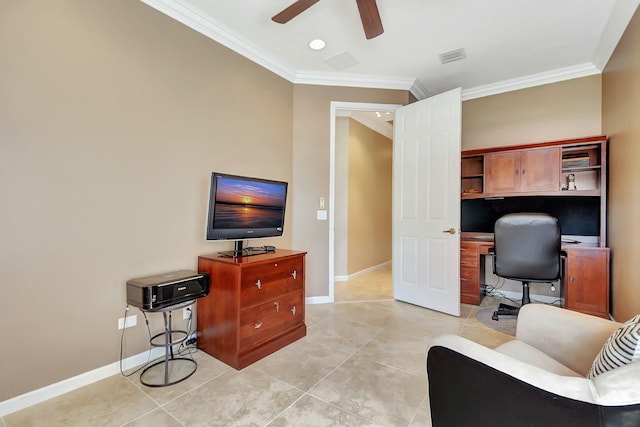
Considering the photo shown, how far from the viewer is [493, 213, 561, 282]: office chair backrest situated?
2.71 meters

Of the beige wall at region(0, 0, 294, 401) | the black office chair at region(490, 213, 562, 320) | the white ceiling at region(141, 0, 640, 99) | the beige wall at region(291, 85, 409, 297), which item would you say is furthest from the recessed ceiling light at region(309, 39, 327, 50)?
the black office chair at region(490, 213, 562, 320)

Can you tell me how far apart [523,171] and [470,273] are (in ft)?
4.60

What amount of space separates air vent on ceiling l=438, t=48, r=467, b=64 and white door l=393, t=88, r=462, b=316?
39 cm

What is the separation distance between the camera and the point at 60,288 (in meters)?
1.83

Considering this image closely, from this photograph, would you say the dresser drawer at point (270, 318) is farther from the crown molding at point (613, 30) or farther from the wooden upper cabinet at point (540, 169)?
the crown molding at point (613, 30)

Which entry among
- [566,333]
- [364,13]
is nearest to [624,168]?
[566,333]

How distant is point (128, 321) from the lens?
6.98 feet

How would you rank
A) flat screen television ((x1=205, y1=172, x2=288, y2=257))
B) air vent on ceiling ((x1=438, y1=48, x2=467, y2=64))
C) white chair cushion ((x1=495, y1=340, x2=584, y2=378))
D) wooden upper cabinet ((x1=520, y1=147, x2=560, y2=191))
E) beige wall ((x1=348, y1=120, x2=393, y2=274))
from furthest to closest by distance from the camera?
beige wall ((x1=348, y1=120, x2=393, y2=274)) → wooden upper cabinet ((x1=520, y1=147, x2=560, y2=191)) → air vent on ceiling ((x1=438, y1=48, x2=467, y2=64)) → flat screen television ((x1=205, y1=172, x2=288, y2=257)) → white chair cushion ((x1=495, y1=340, x2=584, y2=378))

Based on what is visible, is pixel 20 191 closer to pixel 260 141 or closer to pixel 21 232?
pixel 21 232

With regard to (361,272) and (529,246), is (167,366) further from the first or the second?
(361,272)

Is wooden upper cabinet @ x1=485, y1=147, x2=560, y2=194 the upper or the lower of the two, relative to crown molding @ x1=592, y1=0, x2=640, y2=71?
lower

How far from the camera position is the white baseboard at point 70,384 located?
1.65 meters

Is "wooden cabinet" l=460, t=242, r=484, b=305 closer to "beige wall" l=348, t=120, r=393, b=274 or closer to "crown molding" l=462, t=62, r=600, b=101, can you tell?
"beige wall" l=348, t=120, r=393, b=274

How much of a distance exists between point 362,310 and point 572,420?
266 cm
